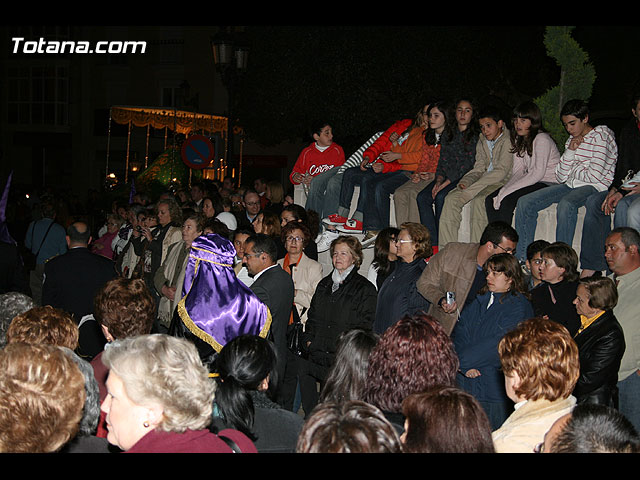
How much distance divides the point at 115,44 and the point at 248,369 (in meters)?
39.6

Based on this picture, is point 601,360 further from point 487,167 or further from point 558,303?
point 487,167

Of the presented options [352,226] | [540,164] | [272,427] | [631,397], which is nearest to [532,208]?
[540,164]

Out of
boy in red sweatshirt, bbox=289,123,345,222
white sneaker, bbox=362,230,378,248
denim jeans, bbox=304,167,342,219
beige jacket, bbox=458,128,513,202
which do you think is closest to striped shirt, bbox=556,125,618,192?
beige jacket, bbox=458,128,513,202

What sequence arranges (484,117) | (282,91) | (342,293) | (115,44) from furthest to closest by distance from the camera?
(115,44) → (282,91) → (484,117) → (342,293)

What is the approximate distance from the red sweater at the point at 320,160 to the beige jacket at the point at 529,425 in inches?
299

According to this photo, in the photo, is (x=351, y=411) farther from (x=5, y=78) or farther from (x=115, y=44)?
(x=5, y=78)

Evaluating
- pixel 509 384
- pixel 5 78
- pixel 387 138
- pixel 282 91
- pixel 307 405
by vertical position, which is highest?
pixel 5 78

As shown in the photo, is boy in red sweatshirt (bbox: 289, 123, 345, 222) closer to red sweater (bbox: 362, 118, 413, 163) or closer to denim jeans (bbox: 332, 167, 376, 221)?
denim jeans (bbox: 332, 167, 376, 221)

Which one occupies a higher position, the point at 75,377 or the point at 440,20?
the point at 440,20

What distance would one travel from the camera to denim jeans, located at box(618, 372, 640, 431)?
218 inches

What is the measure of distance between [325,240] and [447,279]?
388 centimetres

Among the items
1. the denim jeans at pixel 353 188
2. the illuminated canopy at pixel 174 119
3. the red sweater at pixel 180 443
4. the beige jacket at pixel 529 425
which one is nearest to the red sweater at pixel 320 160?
the denim jeans at pixel 353 188

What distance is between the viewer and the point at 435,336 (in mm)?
3916

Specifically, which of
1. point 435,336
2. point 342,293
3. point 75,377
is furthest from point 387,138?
point 75,377
